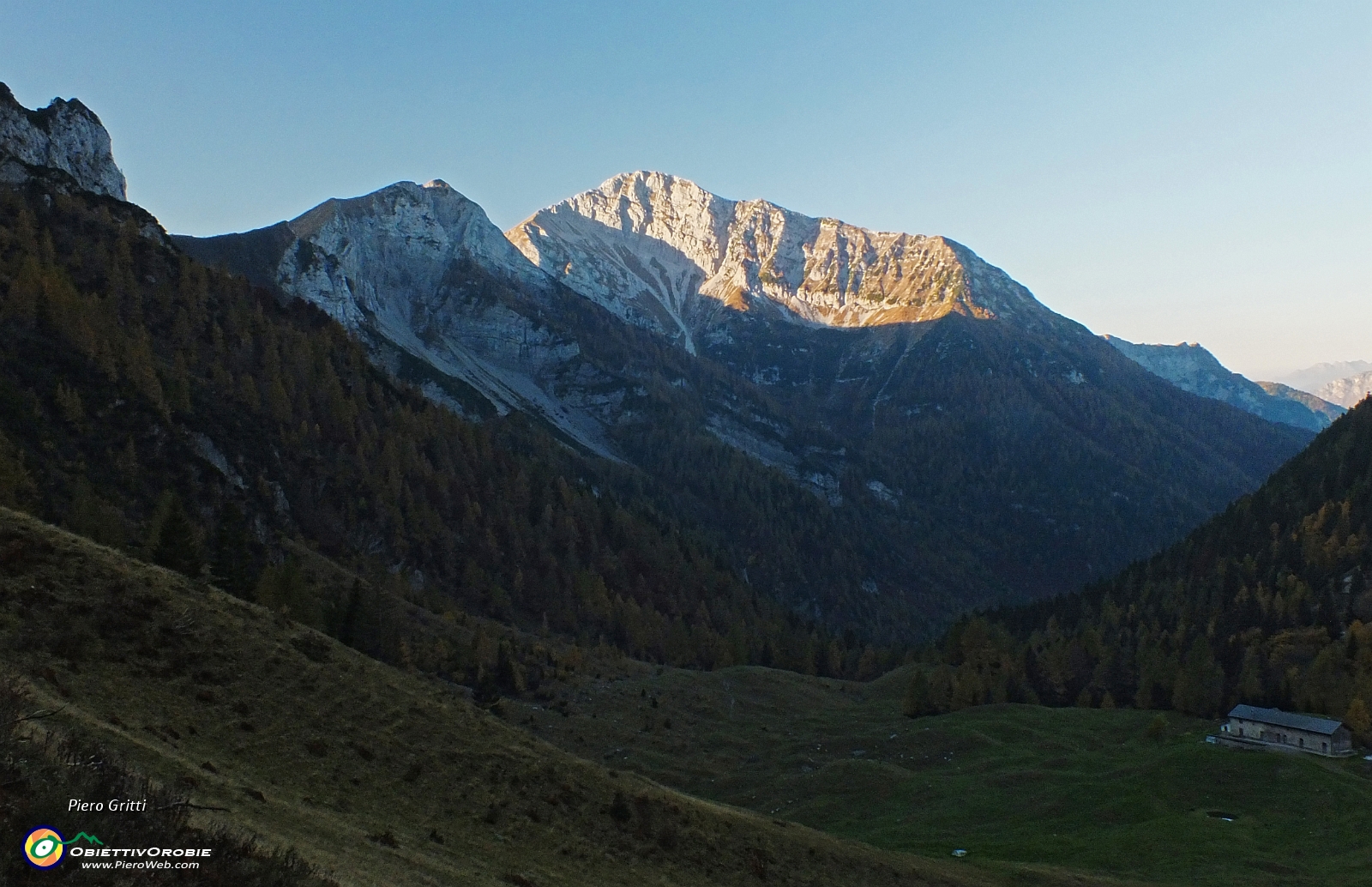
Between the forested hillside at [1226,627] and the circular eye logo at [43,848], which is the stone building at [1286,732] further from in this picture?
the circular eye logo at [43,848]

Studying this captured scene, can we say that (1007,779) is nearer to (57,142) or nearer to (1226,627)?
(1226,627)

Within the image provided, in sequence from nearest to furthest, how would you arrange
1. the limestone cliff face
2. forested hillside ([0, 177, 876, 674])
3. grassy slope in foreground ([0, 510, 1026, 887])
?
grassy slope in foreground ([0, 510, 1026, 887]) < forested hillside ([0, 177, 876, 674]) < the limestone cliff face

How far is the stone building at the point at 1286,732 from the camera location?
93062mm

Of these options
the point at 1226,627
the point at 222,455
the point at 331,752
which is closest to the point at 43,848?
the point at 331,752

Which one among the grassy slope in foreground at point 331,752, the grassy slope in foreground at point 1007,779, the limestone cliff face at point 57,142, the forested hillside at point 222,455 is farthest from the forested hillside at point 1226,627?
the limestone cliff face at point 57,142

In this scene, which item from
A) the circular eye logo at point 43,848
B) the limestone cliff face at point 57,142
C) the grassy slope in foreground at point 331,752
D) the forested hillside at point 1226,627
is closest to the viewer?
the circular eye logo at point 43,848

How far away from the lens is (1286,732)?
96.0m

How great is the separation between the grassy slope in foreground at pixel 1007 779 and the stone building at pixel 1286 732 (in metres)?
3.44

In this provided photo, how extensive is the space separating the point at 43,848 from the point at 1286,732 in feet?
381

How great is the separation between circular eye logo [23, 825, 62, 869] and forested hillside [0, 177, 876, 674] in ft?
189

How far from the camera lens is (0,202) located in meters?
148

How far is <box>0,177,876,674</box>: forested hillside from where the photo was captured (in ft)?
325

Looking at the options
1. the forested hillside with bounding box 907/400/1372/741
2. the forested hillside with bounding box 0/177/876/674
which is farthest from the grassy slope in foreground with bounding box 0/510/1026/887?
the forested hillside with bounding box 907/400/1372/741

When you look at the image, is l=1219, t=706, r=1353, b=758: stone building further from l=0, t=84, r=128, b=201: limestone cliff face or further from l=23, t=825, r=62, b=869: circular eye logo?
l=0, t=84, r=128, b=201: limestone cliff face
